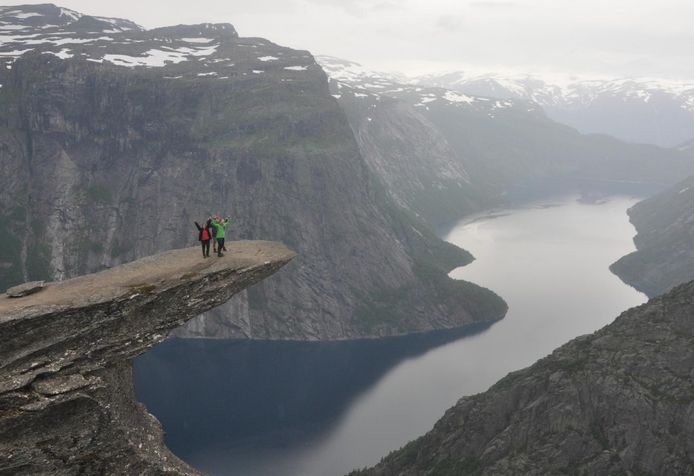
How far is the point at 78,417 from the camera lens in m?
30.5

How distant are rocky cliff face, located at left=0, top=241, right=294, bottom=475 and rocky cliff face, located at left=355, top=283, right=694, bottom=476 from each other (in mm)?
56155

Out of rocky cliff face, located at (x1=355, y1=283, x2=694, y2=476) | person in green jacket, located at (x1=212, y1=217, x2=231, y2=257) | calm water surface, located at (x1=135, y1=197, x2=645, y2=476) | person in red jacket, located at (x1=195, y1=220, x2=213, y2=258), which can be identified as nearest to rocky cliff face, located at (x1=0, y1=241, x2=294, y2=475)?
person in red jacket, located at (x1=195, y1=220, x2=213, y2=258)

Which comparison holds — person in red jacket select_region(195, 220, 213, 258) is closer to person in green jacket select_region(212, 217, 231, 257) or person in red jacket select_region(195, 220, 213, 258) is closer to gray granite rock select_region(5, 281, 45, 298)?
person in green jacket select_region(212, 217, 231, 257)

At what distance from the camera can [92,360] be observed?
32375 millimetres

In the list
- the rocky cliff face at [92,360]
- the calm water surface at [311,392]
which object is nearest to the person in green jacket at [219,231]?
the rocky cliff face at [92,360]

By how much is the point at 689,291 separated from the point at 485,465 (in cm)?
4055

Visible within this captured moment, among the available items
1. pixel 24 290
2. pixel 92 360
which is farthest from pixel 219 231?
pixel 24 290

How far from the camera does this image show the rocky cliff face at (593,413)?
72.9 m

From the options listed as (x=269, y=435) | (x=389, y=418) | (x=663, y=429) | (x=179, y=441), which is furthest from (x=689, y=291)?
(x=179, y=441)

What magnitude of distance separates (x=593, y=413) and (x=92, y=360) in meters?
69.5

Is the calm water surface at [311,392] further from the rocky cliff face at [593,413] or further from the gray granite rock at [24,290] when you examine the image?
the gray granite rock at [24,290]

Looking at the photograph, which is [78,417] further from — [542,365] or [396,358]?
[396,358]

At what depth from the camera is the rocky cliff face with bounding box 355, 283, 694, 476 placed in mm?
72938

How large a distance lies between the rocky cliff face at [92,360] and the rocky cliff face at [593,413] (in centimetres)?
5616
